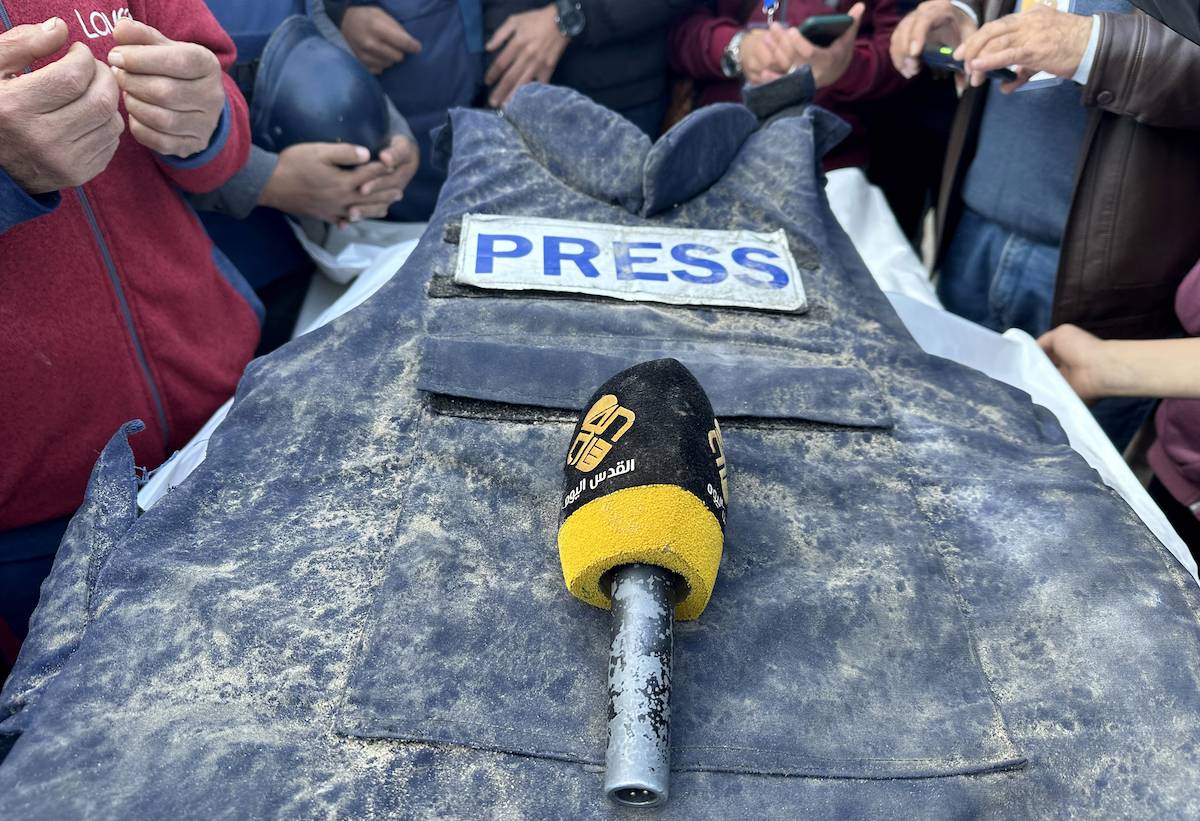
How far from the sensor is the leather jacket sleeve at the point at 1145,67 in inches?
49.8

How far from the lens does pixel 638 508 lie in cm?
72

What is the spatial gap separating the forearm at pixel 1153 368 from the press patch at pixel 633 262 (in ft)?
1.56

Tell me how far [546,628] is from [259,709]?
0.25 meters

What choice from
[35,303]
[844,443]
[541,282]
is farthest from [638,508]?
[35,303]

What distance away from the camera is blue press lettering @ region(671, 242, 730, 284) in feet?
3.98

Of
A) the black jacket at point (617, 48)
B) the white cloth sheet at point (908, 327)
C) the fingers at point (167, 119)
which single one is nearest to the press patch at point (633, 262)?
the white cloth sheet at point (908, 327)

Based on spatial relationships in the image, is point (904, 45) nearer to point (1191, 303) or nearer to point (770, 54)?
point (770, 54)

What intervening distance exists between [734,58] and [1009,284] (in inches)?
28.8

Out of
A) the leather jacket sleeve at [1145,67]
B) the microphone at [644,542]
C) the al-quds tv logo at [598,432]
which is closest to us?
the microphone at [644,542]

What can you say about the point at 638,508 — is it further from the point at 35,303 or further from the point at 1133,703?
the point at 35,303

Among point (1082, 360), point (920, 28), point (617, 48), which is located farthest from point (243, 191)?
point (1082, 360)

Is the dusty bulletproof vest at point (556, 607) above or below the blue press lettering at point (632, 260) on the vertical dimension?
below

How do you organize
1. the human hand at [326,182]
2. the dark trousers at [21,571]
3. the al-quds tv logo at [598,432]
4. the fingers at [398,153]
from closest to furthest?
the al-quds tv logo at [598,432] < the dark trousers at [21,571] < the human hand at [326,182] < the fingers at [398,153]

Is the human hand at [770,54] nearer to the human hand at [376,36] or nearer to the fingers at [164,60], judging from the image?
the human hand at [376,36]
